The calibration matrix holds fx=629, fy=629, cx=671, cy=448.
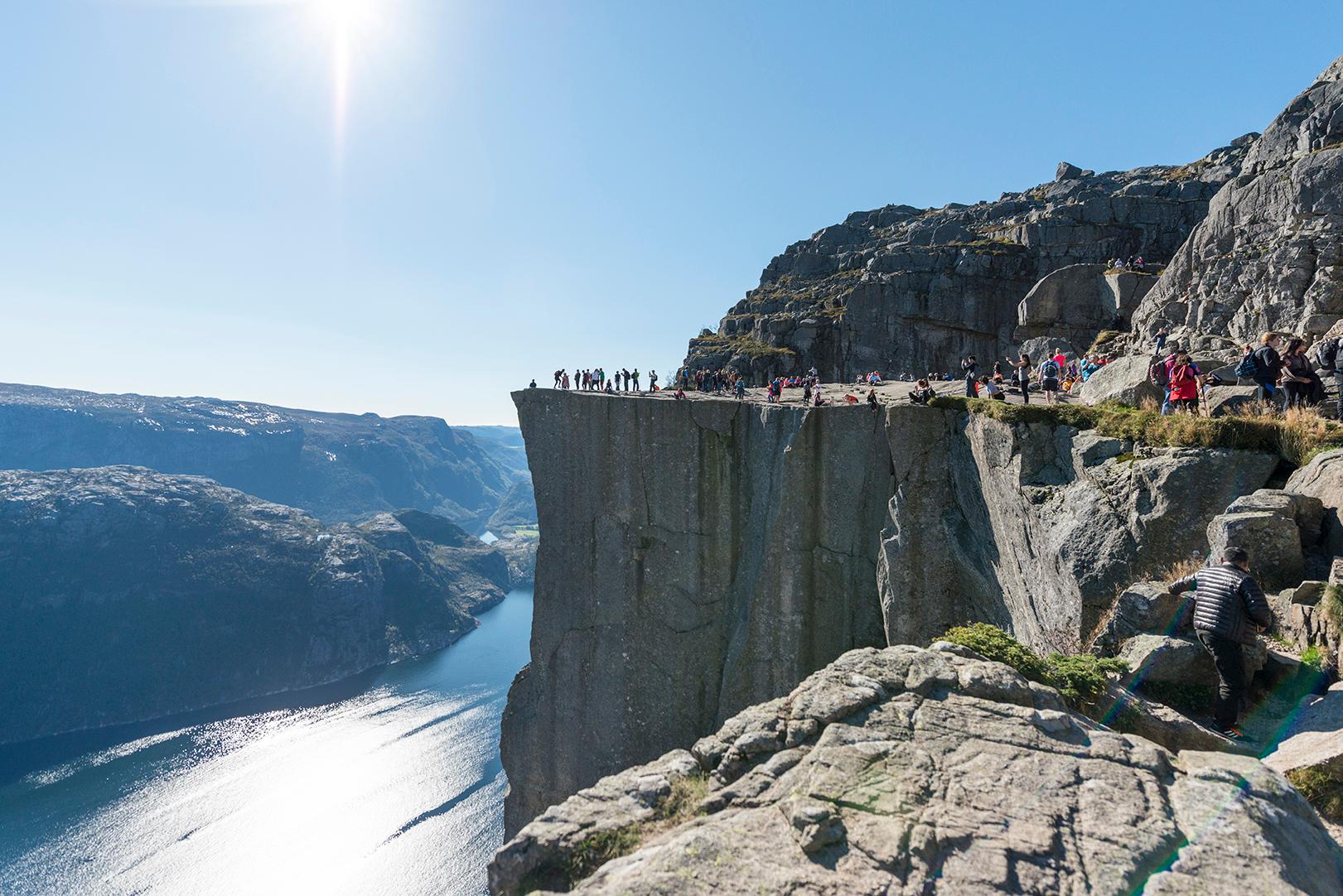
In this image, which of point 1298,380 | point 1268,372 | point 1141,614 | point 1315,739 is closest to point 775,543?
point 1268,372

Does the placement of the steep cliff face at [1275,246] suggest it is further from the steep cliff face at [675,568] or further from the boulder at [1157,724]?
the boulder at [1157,724]

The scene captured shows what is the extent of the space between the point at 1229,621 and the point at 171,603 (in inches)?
7805

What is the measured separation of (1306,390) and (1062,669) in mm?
10853

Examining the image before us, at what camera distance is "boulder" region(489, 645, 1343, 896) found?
5359mm

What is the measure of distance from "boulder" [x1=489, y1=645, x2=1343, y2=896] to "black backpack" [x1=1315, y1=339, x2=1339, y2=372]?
46.3 feet

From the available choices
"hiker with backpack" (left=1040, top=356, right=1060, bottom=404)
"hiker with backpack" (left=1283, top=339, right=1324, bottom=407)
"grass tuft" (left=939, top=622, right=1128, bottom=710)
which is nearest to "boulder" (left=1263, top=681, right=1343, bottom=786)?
"grass tuft" (left=939, top=622, right=1128, bottom=710)

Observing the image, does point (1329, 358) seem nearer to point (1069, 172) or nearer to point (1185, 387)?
point (1185, 387)

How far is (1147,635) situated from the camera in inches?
371

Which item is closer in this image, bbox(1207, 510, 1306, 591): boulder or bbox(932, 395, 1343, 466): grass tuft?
bbox(1207, 510, 1306, 591): boulder

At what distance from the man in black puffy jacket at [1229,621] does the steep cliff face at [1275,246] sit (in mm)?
17965

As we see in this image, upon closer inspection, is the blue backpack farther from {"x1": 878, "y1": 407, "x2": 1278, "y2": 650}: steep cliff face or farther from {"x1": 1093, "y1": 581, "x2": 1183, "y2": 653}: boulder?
{"x1": 1093, "y1": 581, "x2": 1183, "y2": 653}: boulder

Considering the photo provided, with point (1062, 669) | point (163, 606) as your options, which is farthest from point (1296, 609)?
point (163, 606)

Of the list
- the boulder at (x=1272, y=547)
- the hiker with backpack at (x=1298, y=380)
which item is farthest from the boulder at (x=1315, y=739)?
the hiker with backpack at (x=1298, y=380)

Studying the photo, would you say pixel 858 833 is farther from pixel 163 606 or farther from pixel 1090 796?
pixel 163 606
